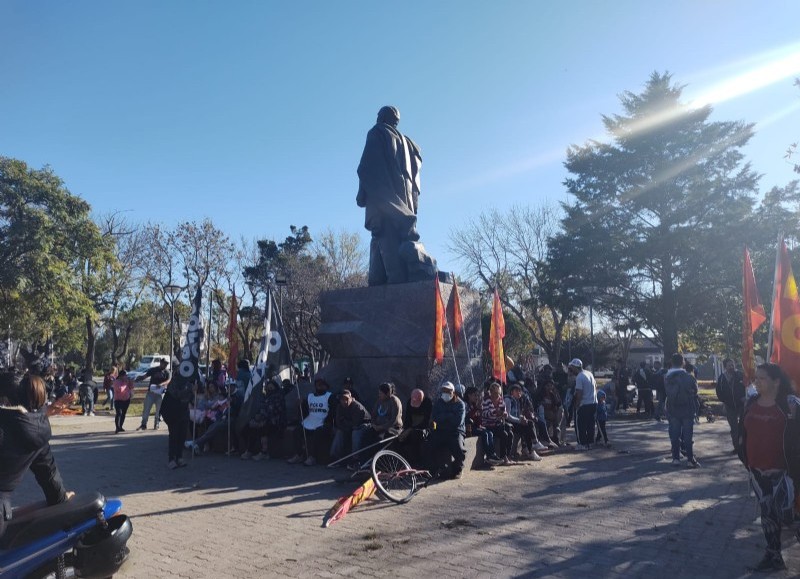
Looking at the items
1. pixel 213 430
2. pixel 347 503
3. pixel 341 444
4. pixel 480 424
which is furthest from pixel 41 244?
pixel 347 503

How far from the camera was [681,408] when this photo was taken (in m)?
10.0

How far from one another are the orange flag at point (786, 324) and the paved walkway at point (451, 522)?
1.67m

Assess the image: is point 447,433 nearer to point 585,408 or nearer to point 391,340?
point 391,340

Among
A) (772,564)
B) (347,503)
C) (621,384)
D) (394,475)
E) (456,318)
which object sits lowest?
(772,564)

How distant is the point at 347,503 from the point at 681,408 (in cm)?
615

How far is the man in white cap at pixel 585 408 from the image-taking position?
1190 cm

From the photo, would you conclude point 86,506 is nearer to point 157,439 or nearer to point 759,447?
point 759,447

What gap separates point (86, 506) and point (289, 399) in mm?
7008

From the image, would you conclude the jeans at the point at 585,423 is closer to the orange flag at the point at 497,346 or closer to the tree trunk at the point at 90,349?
the orange flag at the point at 497,346

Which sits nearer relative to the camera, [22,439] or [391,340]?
[22,439]

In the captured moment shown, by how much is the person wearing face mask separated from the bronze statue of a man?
3.39 metres

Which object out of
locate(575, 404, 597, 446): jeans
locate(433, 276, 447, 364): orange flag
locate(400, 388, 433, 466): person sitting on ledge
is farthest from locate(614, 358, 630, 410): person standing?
locate(400, 388, 433, 466): person sitting on ledge

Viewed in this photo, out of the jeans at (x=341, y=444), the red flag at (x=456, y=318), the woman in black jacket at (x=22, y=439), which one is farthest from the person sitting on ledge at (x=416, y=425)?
the woman in black jacket at (x=22, y=439)

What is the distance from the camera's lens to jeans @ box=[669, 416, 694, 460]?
33.0 feet
